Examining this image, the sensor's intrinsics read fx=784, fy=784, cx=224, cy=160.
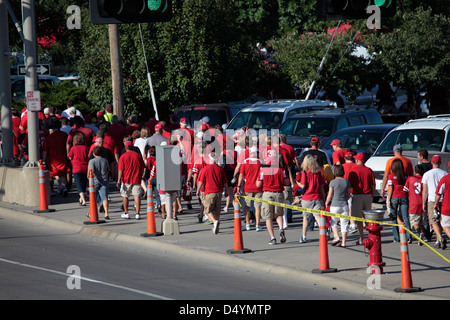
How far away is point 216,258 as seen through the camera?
13.0m

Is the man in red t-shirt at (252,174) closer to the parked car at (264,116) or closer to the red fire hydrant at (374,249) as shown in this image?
the red fire hydrant at (374,249)

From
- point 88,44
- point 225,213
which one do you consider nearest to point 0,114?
point 225,213

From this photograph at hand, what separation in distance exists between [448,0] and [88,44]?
17.5m

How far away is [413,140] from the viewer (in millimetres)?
18641

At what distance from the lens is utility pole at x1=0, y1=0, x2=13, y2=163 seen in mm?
18766

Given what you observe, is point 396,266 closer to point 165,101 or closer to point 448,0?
point 165,101

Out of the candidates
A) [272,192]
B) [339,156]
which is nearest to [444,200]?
[272,192]

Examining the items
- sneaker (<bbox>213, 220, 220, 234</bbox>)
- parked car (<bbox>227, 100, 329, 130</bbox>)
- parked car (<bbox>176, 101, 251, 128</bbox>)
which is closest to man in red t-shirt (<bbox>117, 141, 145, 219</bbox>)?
sneaker (<bbox>213, 220, 220, 234</bbox>)

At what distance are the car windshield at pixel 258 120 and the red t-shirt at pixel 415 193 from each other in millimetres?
9103

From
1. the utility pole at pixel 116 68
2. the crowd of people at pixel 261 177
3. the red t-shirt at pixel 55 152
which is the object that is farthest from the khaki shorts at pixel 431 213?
the utility pole at pixel 116 68

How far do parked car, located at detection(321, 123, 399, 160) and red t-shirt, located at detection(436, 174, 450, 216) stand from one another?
657 centimetres

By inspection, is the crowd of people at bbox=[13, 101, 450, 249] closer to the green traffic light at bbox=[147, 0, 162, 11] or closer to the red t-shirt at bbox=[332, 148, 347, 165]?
the red t-shirt at bbox=[332, 148, 347, 165]

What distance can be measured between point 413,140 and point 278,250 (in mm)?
6664

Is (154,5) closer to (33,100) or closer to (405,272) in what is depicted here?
(405,272)
